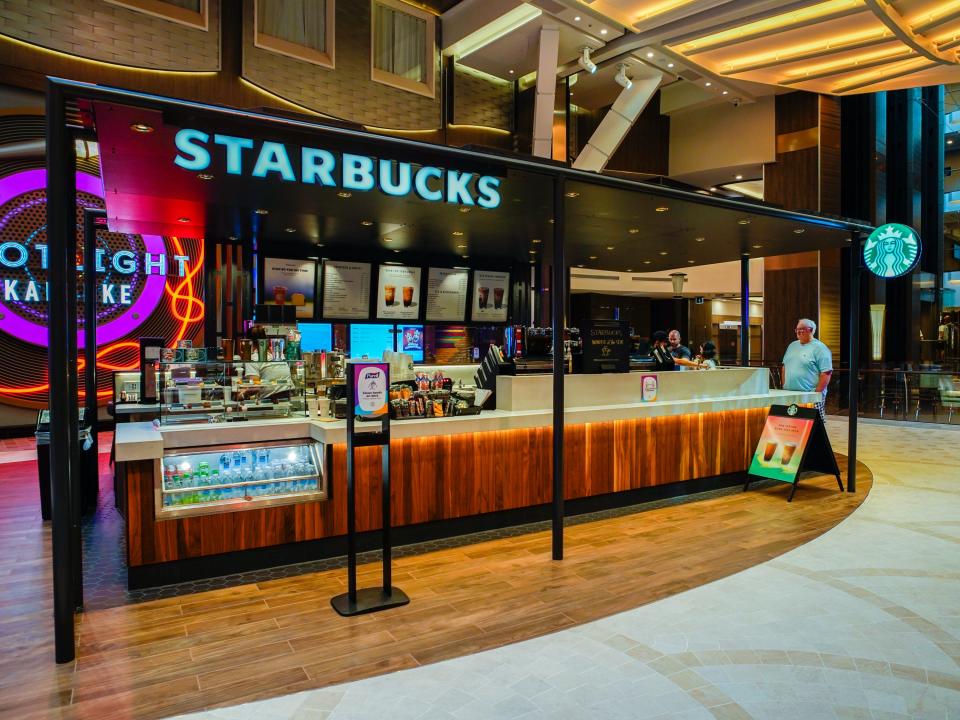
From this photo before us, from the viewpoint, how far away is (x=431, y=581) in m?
3.84

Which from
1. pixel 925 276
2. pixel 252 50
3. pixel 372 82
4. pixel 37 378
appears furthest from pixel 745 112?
pixel 37 378

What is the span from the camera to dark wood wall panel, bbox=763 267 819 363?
46.9ft

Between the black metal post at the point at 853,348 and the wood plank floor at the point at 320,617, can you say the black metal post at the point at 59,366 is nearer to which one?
the wood plank floor at the point at 320,617

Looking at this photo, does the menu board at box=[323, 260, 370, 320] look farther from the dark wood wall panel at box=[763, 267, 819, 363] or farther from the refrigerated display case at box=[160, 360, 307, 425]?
the dark wood wall panel at box=[763, 267, 819, 363]

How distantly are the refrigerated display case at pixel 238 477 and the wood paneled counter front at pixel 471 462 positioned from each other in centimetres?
6

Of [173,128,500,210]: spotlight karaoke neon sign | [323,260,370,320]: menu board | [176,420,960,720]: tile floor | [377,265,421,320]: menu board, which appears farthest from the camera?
[377,265,421,320]: menu board

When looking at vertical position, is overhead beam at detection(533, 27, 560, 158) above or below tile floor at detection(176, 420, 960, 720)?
above

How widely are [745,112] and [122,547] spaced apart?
1551cm

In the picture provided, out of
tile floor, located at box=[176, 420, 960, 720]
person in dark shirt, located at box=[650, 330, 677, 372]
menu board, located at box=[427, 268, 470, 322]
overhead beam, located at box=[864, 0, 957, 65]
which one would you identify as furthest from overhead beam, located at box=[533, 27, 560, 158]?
tile floor, located at box=[176, 420, 960, 720]

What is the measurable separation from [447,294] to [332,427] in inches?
212

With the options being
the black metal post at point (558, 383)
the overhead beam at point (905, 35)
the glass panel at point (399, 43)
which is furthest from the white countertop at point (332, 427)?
the glass panel at point (399, 43)

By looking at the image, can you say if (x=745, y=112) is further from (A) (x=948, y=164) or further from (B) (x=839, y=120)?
(A) (x=948, y=164)

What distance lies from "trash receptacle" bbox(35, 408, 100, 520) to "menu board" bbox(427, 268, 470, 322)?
4.75 metres

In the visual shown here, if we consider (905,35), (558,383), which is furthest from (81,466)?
(905,35)
